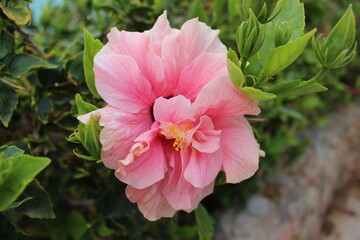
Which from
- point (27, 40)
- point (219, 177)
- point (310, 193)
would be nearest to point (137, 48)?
point (219, 177)

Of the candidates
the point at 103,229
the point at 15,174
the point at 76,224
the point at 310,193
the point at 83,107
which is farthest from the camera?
the point at 310,193

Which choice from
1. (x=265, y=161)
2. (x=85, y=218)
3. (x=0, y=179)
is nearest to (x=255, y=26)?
(x=0, y=179)

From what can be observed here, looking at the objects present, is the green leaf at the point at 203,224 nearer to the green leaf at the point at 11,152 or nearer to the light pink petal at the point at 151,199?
the light pink petal at the point at 151,199

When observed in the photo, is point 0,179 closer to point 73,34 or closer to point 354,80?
point 73,34

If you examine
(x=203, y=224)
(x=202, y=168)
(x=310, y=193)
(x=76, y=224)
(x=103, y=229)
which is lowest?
(x=310, y=193)

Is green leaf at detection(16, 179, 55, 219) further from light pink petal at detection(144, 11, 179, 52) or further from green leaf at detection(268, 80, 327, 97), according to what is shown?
green leaf at detection(268, 80, 327, 97)

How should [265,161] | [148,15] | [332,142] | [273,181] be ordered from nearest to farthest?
[148,15], [265,161], [273,181], [332,142]

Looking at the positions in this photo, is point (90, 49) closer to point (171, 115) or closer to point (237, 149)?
point (171, 115)

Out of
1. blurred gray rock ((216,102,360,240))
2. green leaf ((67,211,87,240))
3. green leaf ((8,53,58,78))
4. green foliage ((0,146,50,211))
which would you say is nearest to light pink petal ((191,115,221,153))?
green foliage ((0,146,50,211))
